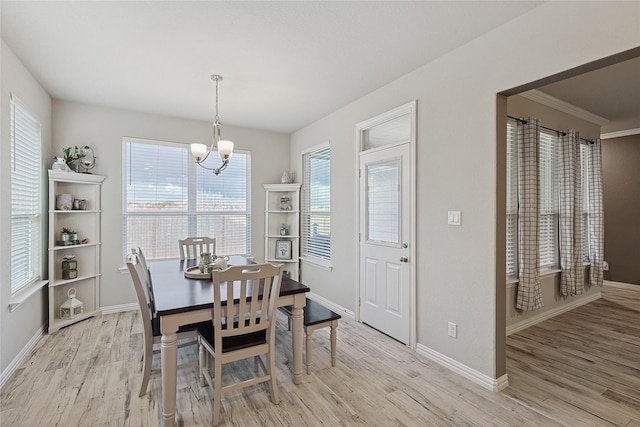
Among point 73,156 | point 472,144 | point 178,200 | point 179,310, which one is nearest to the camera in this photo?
point 179,310

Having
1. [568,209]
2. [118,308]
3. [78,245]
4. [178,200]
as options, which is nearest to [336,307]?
[178,200]

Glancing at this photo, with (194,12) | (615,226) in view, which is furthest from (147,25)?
(615,226)

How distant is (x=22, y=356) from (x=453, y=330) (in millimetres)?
3850

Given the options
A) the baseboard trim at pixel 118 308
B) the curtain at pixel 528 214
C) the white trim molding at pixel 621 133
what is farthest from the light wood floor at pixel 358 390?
the white trim molding at pixel 621 133

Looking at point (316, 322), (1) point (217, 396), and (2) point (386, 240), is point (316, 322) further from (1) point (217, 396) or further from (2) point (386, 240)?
(2) point (386, 240)

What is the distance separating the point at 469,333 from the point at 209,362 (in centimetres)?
226

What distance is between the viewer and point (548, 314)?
3902mm

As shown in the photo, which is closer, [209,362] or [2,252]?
[2,252]

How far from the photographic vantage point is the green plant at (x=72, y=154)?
3.73 meters

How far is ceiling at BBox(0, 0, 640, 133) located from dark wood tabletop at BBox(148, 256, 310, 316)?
1.97 meters

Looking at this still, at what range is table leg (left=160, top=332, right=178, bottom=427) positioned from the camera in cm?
194

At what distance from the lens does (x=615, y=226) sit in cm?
556

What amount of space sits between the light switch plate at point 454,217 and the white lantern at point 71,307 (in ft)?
14.0

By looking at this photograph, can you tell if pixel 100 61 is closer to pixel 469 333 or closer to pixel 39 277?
pixel 39 277
